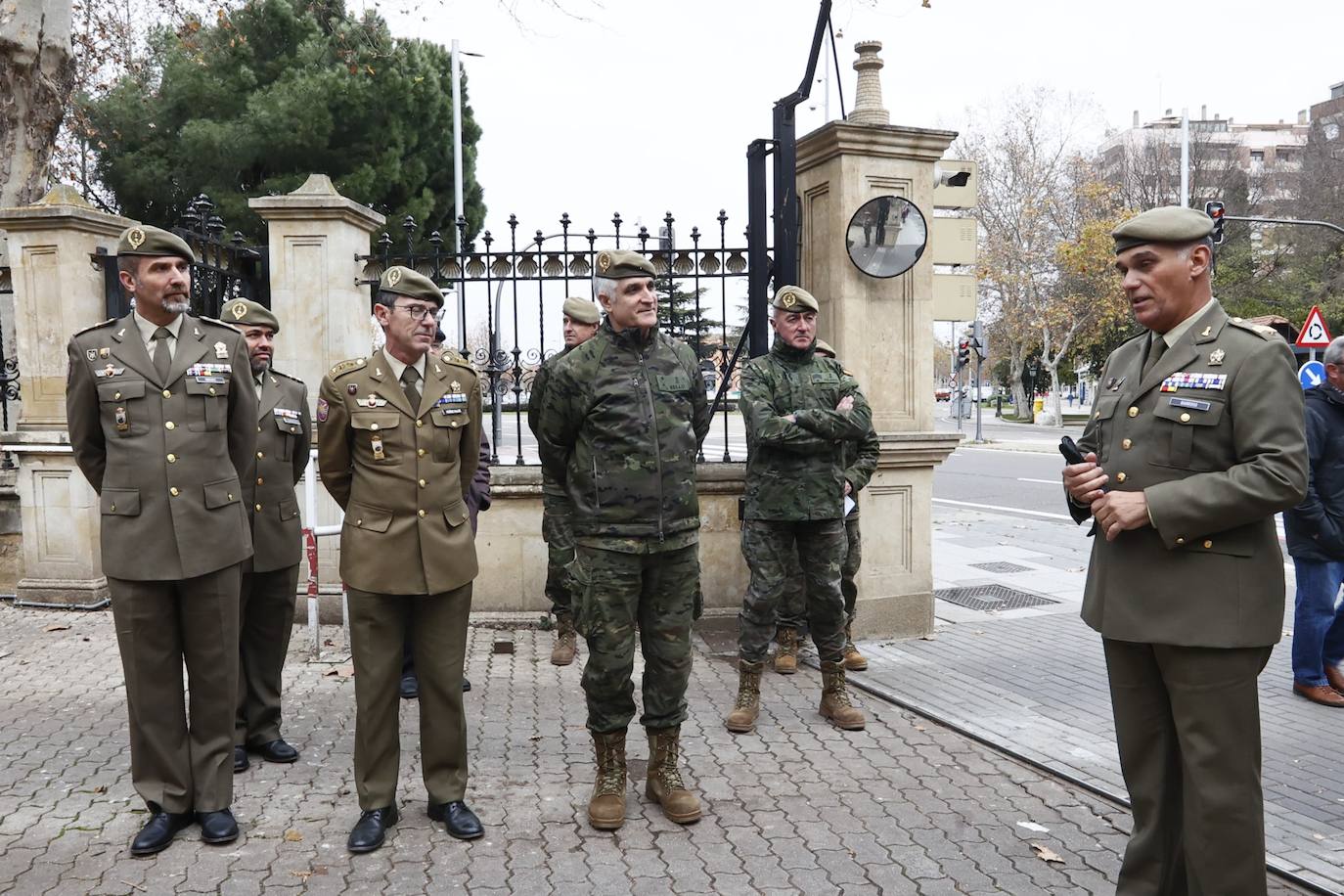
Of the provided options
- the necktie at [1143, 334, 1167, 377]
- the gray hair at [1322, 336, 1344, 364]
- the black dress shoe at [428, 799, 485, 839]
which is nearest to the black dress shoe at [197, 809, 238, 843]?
the black dress shoe at [428, 799, 485, 839]

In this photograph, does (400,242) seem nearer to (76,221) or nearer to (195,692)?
(76,221)

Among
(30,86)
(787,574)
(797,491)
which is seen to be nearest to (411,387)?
(797,491)

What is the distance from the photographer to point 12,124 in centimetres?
950

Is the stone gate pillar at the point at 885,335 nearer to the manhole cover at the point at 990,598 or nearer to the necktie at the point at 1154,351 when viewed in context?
the manhole cover at the point at 990,598

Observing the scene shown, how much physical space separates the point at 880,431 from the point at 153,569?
14.7 feet

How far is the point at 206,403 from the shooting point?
12.2 feet

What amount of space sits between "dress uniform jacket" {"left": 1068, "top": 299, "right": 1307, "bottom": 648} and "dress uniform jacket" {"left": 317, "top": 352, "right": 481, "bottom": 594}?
236 cm

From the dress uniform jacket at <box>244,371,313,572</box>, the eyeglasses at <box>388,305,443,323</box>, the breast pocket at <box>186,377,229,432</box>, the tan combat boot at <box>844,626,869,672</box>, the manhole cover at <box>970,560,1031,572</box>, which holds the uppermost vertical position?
the eyeglasses at <box>388,305,443,323</box>

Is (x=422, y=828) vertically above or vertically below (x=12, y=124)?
below

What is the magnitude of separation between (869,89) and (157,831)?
5.88 meters

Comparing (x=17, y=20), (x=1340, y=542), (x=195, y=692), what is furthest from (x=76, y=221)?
(x=1340, y=542)

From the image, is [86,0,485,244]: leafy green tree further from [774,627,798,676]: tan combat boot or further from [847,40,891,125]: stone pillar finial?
[774,627,798,676]: tan combat boot

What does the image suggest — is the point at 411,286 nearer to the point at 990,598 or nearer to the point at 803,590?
the point at 803,590

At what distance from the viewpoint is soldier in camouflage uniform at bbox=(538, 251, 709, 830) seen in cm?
385
